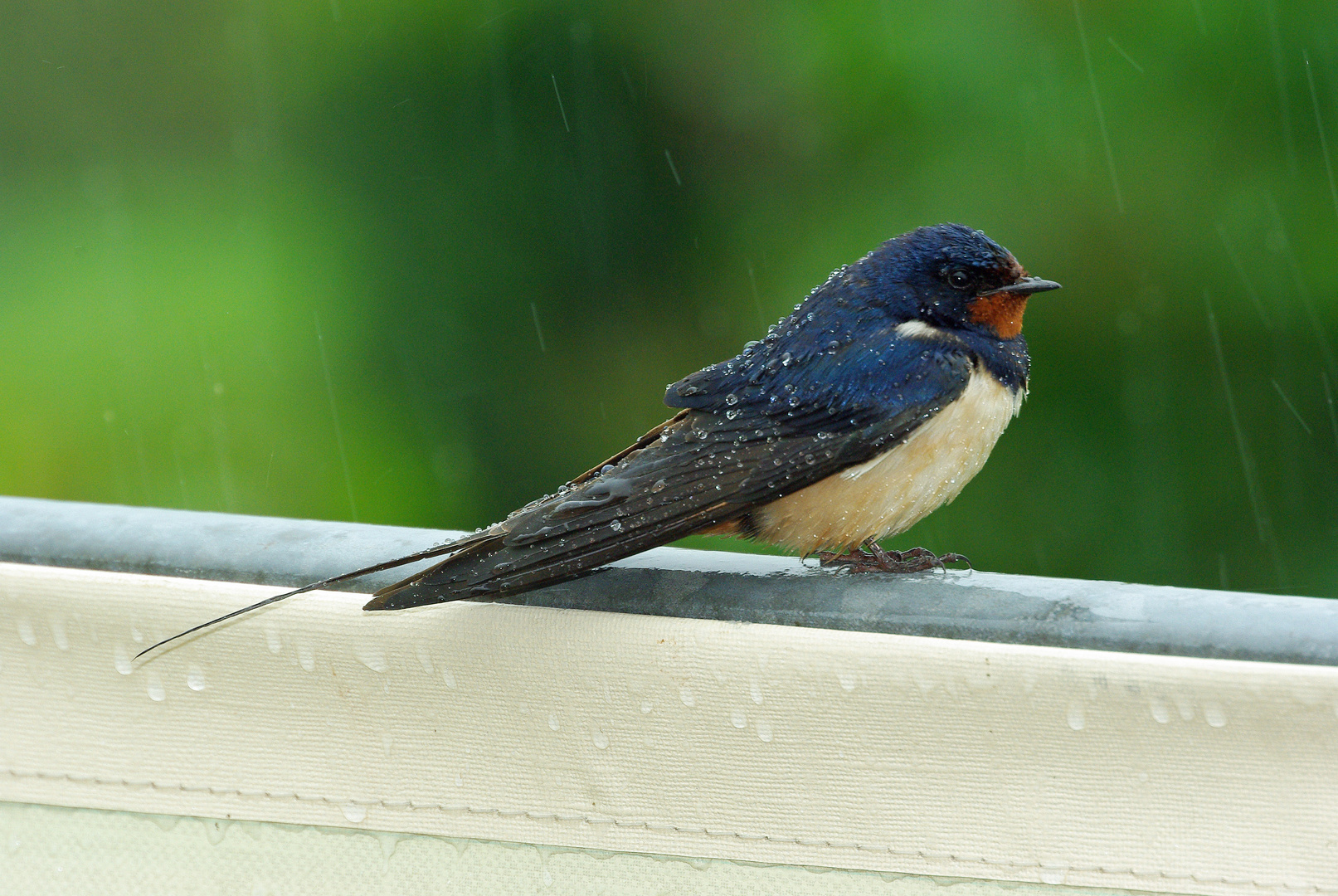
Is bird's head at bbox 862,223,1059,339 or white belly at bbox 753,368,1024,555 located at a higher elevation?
bird's head at bbox 862,223,1059,339

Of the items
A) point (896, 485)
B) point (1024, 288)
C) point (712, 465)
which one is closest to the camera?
point (712, 465)

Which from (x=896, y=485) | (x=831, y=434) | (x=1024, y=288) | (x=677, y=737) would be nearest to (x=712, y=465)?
(x=831, y=434)

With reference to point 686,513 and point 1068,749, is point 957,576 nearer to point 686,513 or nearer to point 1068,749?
point 1068,749

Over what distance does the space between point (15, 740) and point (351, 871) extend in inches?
14.2

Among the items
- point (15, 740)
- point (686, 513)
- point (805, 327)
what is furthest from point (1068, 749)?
point (15, 740)

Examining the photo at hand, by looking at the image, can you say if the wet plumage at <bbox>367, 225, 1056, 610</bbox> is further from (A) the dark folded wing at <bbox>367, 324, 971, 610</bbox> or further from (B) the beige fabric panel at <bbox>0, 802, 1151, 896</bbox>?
(B) the beige fabric panel at <bbox>0, 802, 1151, 896</bbox>

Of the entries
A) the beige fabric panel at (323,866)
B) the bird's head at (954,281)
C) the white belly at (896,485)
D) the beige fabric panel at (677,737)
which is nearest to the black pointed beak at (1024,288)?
the bird's head at (954,281)

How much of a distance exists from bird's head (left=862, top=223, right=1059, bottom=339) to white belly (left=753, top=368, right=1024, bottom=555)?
0.34 feet

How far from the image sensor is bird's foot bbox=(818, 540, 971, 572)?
1723 millimetres

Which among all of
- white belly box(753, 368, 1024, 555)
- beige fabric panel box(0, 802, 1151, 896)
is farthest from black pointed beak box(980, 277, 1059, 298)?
beige fabric panel box(0, 802, 1151, 896)

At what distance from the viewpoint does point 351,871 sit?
1300mm

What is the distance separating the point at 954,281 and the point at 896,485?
11.4 inches

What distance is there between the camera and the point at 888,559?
1732mm

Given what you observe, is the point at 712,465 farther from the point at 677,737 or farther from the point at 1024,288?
the point at 1024,288
